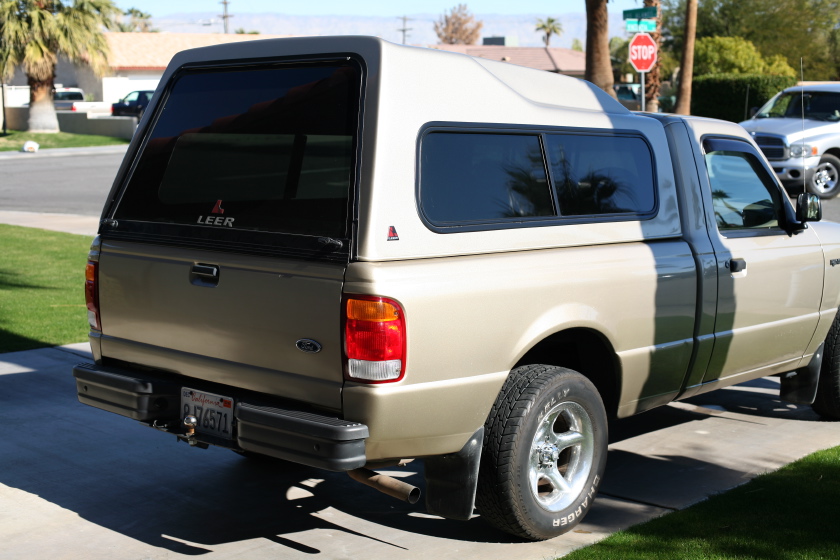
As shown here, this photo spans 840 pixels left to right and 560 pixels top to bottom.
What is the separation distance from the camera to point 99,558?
4523 millimetres

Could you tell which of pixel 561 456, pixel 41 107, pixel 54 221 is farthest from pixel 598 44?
pixel 41 107

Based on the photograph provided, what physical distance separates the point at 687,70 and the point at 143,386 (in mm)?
24869

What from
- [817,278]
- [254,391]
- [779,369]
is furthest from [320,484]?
[817,278]

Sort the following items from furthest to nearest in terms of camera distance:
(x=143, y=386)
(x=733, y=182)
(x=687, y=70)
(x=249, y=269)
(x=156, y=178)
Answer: (x=687, y=70), (x=733, y=182), (x=156, y=178), (x=143, y=386), (x=249, y=269)

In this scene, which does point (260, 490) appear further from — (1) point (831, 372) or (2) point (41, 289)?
(2) point (41, 289)

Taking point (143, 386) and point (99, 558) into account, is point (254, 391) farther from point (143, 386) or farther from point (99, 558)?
point (99, 558)

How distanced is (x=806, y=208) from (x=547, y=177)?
2103 mm

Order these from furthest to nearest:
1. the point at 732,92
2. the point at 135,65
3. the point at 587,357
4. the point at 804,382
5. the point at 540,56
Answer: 1. the point at 540,56
2. the point at 135,65
3. the point at 732,92
4. the point at 804,382
5. the point at 587,357

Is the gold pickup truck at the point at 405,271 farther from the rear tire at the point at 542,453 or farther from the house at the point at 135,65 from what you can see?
the house at the point at 135,65

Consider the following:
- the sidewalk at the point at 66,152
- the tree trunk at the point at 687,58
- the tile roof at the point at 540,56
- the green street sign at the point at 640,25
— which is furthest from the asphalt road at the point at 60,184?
the tile roof at the point at 540,56

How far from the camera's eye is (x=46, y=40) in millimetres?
36156

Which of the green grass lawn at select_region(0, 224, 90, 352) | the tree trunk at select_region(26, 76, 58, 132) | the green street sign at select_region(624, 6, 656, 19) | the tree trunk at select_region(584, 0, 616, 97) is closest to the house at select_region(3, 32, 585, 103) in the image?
the tree trunk at select_region(26, 76, 58, 132)

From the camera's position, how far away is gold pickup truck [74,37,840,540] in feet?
13.3

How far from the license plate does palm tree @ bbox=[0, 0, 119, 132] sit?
3439cm
